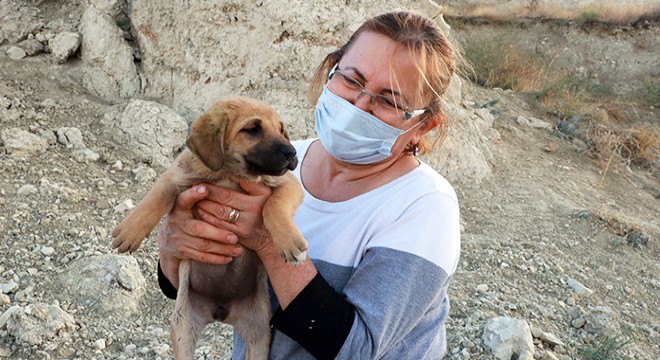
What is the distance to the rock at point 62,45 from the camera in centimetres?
563

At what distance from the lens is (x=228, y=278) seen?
2221 mm

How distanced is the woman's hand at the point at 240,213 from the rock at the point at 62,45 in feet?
14.3

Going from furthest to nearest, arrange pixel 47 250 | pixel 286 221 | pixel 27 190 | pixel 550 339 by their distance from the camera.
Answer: pixel 27 190
pixel 550 339
pixel 47 250
pixel 286 221

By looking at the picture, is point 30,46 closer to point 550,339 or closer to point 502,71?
point 550,339

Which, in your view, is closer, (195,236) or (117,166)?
(195,236)

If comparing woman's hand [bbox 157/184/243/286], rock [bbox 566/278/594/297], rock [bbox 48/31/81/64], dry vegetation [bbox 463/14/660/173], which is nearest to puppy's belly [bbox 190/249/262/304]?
woman's hand [bbox 157/184/243/286]

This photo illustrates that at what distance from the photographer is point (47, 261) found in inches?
157

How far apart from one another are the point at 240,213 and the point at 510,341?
2573 millimetres

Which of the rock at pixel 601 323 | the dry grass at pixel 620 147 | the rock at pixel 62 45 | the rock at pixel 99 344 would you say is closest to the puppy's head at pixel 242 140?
the rock at pixel 99 344

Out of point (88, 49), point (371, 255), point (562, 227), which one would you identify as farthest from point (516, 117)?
point (371, 255)

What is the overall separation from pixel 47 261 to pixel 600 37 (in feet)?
60.8

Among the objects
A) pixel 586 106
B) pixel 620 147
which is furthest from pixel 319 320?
pixel 586 106

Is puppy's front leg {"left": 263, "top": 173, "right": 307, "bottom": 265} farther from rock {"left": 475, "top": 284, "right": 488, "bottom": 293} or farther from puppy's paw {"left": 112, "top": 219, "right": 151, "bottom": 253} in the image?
rock {"left": 475, "top": 284, "right": 488, "bottom": 293}

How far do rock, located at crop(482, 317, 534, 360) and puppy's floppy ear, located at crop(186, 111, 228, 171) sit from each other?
2.54 metres
